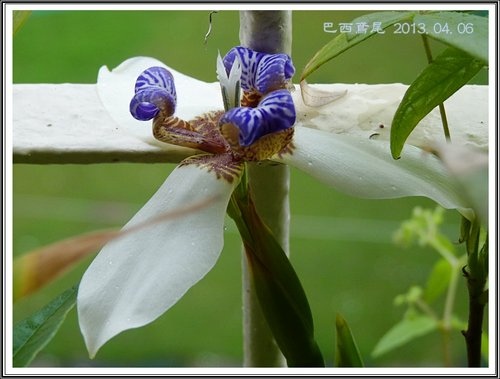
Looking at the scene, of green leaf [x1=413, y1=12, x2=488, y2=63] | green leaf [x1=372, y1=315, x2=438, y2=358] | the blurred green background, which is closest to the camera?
green leaf [x1=413, y1=12, x2=488, y2=63]

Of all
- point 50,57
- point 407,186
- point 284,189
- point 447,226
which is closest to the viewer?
point 407,186

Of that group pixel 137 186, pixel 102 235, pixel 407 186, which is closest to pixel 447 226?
pixel 137 186

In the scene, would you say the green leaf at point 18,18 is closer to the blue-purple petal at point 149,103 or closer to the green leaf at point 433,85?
the blue-purple petal at point 149,103

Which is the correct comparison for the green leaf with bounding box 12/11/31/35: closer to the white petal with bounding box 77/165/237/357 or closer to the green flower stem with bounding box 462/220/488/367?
the white petal with bounding box 77/165/237/357

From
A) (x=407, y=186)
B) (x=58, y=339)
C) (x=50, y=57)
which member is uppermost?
(x=50, y=57)

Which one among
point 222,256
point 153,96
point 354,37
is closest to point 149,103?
point 153,96

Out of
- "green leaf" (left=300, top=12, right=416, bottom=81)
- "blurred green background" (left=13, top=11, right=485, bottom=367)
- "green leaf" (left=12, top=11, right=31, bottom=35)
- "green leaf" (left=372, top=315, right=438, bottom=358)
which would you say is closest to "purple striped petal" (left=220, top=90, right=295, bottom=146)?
"green leaf" (left=300, top=12, right=416, bottom=81)

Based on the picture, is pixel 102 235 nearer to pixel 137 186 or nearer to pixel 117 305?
pixel 117 305
